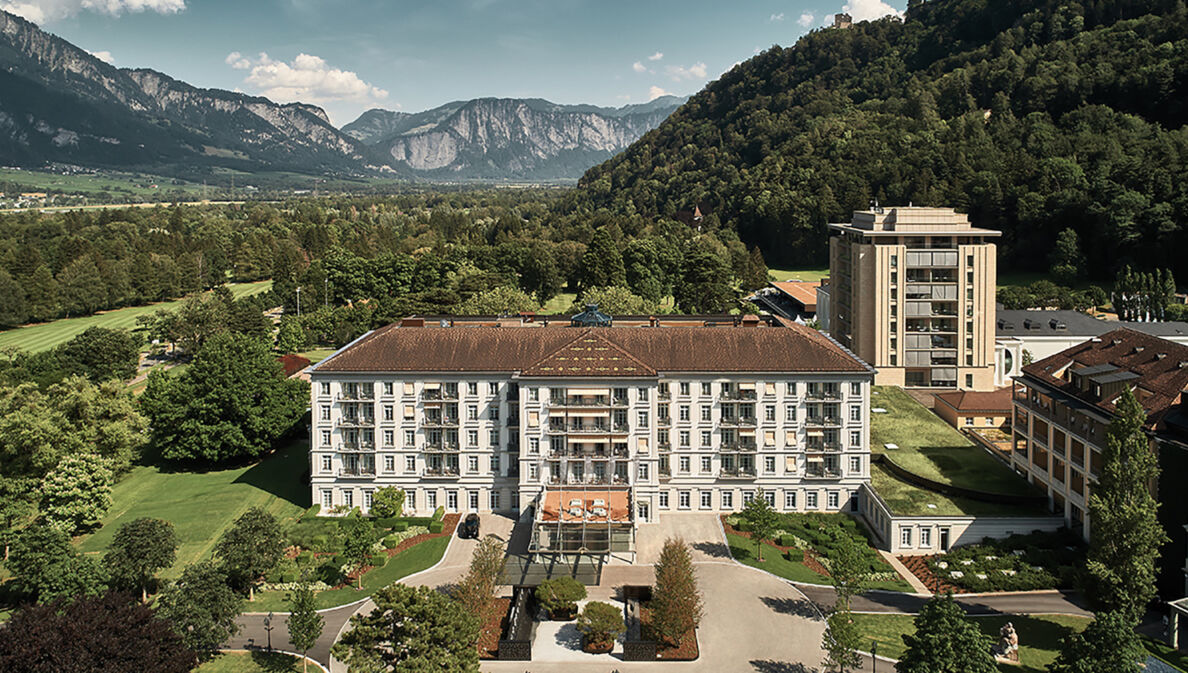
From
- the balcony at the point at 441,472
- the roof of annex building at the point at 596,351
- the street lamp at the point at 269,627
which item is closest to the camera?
the street lamp at the point at 269,627

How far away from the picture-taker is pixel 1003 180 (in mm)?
150250

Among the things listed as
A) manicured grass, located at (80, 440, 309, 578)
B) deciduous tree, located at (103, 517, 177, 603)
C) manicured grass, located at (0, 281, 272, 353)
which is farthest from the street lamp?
manicured grass, located at (0, 281, 272, 353)

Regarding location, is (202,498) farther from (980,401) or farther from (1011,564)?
(980,401)

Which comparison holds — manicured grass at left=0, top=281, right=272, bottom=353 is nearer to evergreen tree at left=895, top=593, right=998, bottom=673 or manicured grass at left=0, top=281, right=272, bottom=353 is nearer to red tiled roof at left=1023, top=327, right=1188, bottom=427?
evergreen tree at left=895, top=593, right=998, bottom=673

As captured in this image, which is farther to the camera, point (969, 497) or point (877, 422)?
point (877, 422)

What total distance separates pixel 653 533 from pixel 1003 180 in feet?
398

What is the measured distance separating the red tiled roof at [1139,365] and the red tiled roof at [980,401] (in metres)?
13.7

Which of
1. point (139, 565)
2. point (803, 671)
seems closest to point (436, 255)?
point (139, 565)

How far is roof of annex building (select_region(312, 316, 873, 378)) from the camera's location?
58.2m

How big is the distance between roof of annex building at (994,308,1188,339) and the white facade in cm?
4179

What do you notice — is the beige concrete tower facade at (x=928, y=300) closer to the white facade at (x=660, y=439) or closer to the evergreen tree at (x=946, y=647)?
the white facade at (x=660, y=439)

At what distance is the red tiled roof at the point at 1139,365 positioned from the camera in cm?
4909

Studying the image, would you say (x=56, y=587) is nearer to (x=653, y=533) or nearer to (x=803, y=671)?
(x=653, y=533)

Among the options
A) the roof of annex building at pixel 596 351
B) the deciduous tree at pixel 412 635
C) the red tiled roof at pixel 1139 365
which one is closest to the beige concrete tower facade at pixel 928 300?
the red tiled roof at pixel 1139 365
